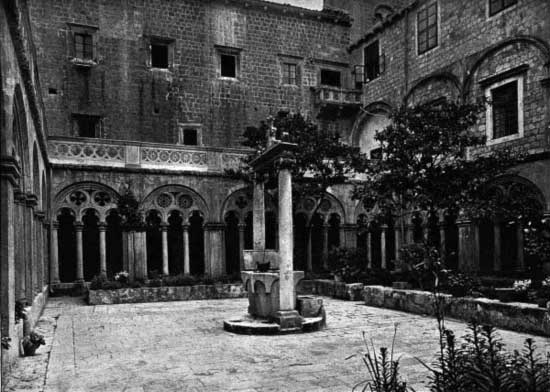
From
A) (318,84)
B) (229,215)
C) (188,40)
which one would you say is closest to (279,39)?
(318,84)

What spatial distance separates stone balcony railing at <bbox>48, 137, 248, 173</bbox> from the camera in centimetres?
1468

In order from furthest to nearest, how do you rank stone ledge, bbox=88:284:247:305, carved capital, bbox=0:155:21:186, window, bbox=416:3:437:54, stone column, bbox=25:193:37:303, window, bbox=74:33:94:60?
window, bbox=74:33:94:60 < window, bbox=416:3:437:54 < stone ledge, bbox=88:284:247:305 < stone column, bbox=25:193:37:303 < carved capital, bbox=0:155:21:186

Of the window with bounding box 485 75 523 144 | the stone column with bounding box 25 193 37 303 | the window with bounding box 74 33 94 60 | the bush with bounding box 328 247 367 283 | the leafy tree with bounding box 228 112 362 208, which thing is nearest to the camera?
the stone column with bounding box 25 193 37 303

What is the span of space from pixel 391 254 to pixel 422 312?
383 inches

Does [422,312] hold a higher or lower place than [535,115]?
lower

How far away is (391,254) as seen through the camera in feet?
65.4

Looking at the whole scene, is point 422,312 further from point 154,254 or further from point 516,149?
point 154,254

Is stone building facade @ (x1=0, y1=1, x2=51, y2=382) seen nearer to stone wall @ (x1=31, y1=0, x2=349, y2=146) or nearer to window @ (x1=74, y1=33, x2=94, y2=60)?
stone wall @ (x1=31, y1=0, x2=349, y2=146)

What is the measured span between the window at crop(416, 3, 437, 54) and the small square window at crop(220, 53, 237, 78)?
7303 millimetres

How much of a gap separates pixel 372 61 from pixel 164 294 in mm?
13457

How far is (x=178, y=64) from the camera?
20125mm

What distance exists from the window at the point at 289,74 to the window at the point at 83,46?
774cm

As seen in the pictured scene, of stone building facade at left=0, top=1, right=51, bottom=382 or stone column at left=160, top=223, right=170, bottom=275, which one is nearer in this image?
stone building facade at left=0, top=1, right=51, bottom=382

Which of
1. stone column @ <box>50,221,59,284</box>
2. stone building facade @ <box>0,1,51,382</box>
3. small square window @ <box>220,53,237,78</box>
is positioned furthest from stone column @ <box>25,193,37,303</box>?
small square window @ <box>220,53,237,78</box>
